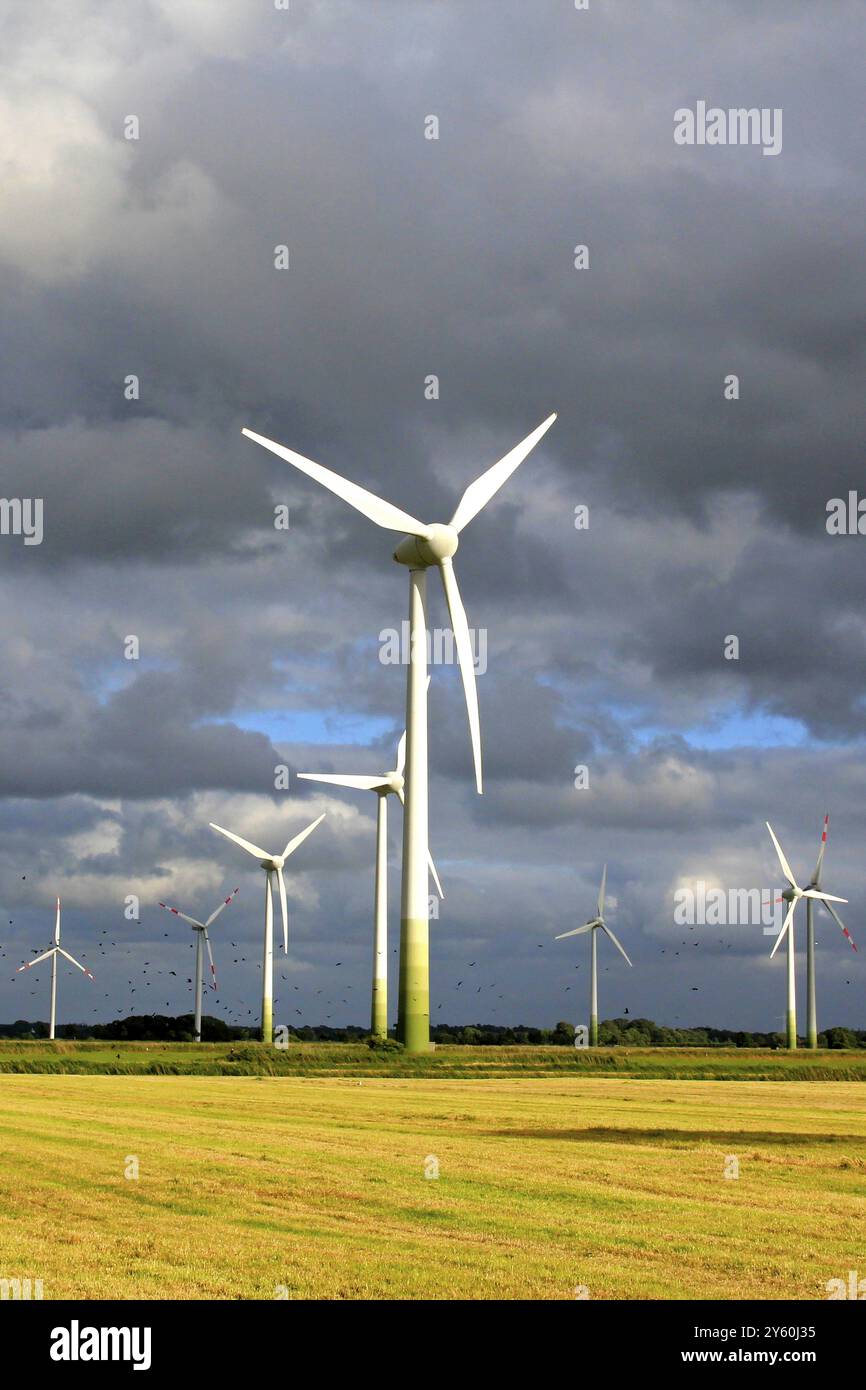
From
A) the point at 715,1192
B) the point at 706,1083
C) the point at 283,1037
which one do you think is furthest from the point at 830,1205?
the point at 283,1037

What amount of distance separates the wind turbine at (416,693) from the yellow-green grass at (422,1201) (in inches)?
1268

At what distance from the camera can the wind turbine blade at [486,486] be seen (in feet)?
310

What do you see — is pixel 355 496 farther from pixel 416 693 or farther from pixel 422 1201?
pixel 422 1201

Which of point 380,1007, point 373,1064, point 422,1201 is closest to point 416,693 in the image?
point 373,1064

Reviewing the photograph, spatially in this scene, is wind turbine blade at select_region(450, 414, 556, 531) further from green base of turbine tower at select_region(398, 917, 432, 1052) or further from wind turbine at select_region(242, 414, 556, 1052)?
green base of turbine tower at select_region(398, 917, 432, 1052)

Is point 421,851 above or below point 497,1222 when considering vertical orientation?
above

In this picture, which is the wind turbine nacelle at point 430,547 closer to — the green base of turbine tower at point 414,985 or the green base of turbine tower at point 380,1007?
the green base of turbine tower at point 414,985

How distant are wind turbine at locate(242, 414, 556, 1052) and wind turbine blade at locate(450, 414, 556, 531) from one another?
0.27 ft

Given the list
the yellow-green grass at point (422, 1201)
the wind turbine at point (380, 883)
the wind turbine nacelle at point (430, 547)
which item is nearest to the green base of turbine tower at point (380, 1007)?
the wind turbine at point (380, 883)

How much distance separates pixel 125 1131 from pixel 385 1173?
12.4 m

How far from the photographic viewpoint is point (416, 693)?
8962 centimetres

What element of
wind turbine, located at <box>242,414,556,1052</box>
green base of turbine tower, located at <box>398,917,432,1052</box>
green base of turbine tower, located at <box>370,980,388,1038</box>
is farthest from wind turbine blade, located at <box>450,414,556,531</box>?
green base of turbine tower, located at <box>370,980,388,1038</box>
